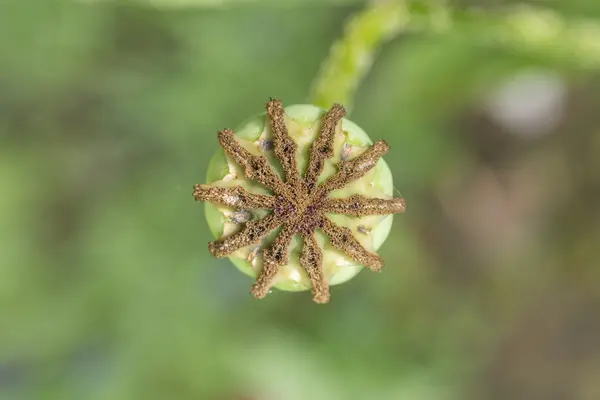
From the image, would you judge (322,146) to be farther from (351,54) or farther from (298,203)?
(351,54)

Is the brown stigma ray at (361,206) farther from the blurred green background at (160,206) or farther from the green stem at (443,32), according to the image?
the blurred green background at (160,206)

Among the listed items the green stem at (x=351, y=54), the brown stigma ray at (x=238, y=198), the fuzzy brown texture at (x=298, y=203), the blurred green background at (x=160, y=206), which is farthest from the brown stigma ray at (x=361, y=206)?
the blurred green background at (x=160, y=206)

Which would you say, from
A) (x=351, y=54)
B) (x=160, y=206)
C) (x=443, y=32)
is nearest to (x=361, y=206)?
(x=351, y=54)

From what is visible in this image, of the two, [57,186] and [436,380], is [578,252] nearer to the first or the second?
[436,380]

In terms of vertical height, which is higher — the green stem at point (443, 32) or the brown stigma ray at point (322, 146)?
the green stem at point (443, 32)

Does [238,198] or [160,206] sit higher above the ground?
[160,206]

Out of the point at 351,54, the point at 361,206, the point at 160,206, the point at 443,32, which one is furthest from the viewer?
the point at 160,206

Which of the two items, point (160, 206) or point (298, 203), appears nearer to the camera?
point (298, 203)

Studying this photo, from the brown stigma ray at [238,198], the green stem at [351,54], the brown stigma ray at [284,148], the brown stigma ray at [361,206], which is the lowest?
the brown stigma ray at [238,198]
